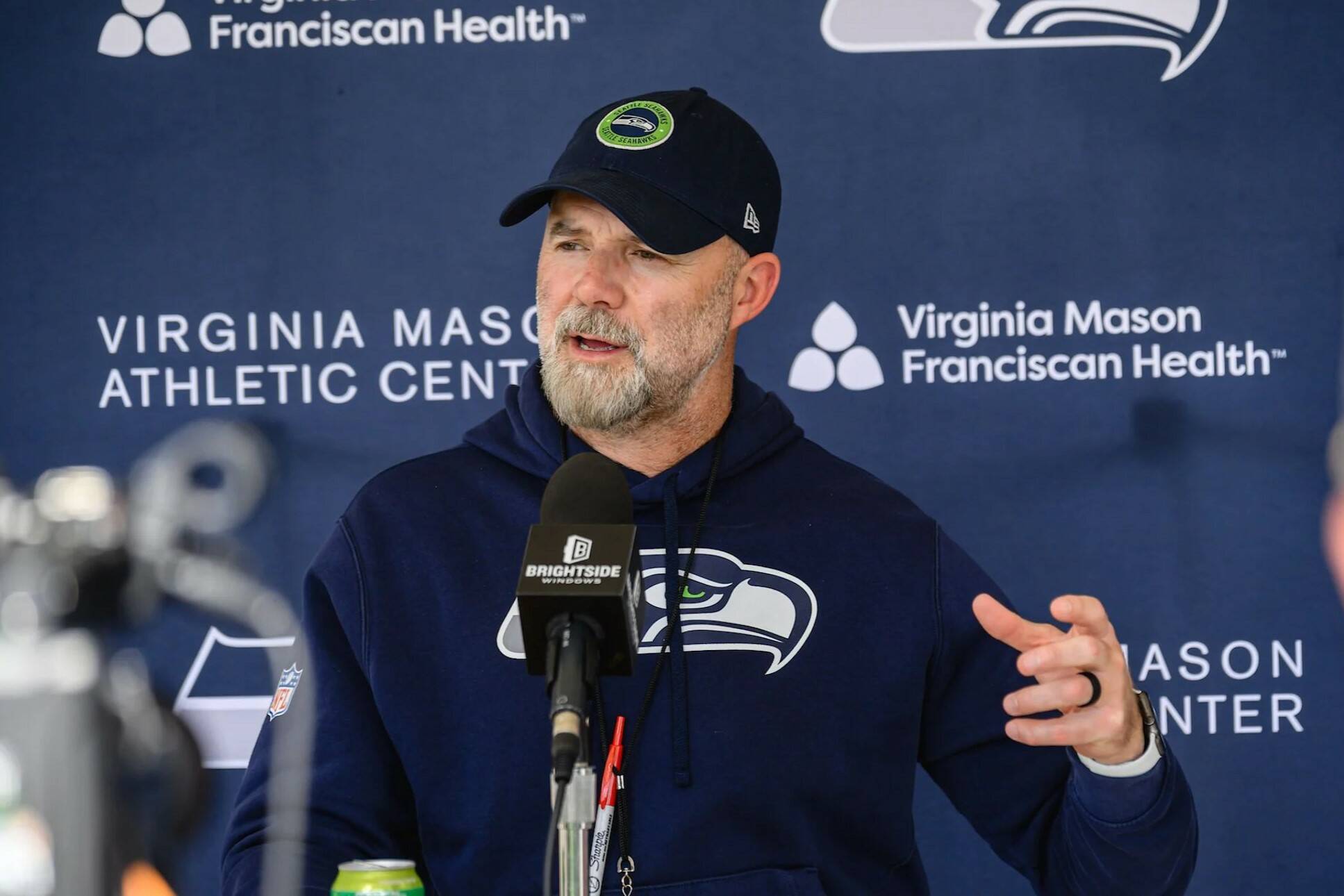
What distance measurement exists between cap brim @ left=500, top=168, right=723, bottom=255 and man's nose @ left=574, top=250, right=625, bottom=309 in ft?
0.17

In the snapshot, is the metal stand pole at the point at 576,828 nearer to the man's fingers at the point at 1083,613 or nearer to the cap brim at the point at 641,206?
the man's fingers at the point at 1083,613

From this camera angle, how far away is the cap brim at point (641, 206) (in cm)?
152

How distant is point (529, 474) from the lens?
1.63 metres

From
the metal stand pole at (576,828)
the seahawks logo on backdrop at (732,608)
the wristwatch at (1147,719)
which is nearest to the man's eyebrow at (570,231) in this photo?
the seahawks logo on backdrop at (732,608)

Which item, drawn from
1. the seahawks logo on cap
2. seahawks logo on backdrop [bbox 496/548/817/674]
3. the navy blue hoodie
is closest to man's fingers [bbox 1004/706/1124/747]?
the navy blue hoodie

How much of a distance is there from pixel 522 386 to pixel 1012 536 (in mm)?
834

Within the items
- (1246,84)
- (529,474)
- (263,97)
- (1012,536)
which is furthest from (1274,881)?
(263,97)

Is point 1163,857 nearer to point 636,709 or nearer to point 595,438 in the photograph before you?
point 636,709

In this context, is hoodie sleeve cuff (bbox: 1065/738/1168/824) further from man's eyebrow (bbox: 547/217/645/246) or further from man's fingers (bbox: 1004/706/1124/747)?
man's eyebrow (bbox: 547/217/645/246)

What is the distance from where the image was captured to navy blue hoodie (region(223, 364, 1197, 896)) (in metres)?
1.46

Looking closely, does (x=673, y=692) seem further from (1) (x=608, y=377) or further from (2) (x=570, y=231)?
(2) (x=570, y=231)

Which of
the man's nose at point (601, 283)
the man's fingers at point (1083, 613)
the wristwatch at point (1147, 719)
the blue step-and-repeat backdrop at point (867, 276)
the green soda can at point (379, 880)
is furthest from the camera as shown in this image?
the blue step-and-repeat backdrop at point (867, 276)

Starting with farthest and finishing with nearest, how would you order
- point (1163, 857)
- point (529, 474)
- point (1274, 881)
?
point (1274, 881), point (529, 474), point (1163, 857)

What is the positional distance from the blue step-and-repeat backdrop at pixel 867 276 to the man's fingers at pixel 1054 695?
0.91 metres
